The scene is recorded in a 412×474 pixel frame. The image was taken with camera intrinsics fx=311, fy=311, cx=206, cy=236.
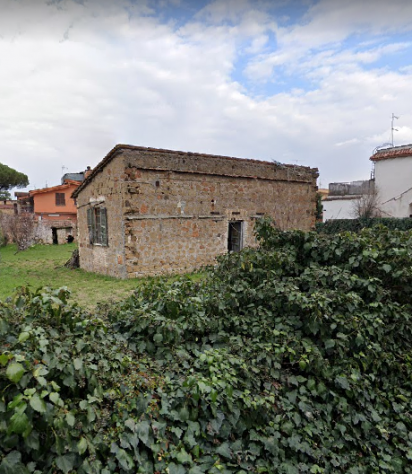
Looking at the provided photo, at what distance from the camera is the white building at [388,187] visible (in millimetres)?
19234

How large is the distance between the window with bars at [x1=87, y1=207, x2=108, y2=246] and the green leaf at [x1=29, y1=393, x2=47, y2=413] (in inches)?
358

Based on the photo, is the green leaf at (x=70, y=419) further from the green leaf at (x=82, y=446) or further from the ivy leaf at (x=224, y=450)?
the ivy leaf at (x=224, y=450)

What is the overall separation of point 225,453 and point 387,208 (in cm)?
2174

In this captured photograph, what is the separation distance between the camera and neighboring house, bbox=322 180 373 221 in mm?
21359

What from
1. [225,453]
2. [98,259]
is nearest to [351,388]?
[225,453]

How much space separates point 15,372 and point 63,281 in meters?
9.15

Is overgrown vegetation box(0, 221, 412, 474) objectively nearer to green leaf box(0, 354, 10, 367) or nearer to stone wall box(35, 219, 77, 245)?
green leaf box(0, 354, 10, 367)

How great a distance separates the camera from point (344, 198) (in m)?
22.1

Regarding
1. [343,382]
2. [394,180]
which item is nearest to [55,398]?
[343,382]

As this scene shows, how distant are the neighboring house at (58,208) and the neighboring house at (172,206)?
11629 millimetres

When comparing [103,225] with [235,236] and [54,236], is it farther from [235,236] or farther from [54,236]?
[54,236]

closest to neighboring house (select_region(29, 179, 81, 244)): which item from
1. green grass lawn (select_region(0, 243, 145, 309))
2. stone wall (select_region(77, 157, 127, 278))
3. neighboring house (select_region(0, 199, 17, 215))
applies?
neighboring house (select_region(0, 199, 17, 215))

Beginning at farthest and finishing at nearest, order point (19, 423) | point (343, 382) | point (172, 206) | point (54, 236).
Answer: point (54, 236), point (172, 206), point (343, 382), point (19, 423)

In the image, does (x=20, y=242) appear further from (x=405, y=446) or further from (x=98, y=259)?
(x=405, y=446)
